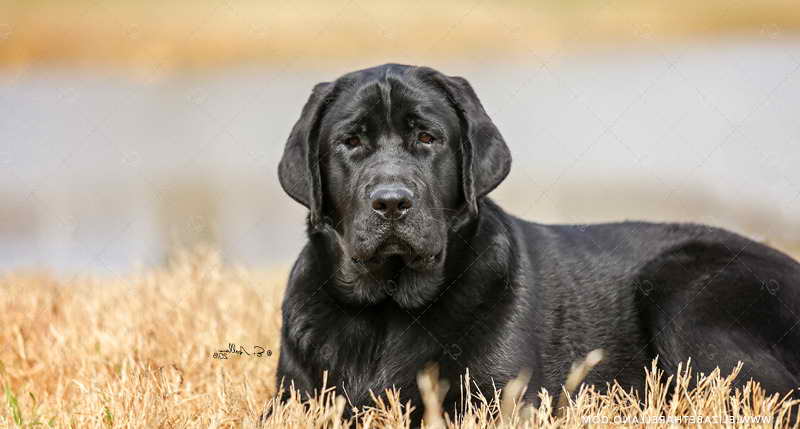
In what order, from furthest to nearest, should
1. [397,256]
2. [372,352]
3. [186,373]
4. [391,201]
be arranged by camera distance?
1. [186,373]
2. [397,256]
3. [372,352]
4. [391,201]

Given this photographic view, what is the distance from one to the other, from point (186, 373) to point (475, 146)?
1867 mm

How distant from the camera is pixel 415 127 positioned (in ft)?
14.0

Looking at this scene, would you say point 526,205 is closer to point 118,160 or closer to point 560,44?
point 118,160

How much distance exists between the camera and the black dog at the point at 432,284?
4.06 m

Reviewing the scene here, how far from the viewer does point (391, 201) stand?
12.7 feet

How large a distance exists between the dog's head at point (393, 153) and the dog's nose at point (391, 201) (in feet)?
0.27

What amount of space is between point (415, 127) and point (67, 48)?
54.6ft

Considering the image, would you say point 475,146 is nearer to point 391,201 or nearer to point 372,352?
point 391,201

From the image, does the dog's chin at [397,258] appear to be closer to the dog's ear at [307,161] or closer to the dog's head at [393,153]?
the dog's head at [393,153]

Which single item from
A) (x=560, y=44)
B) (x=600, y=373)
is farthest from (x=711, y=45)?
(x=600, y=373)
